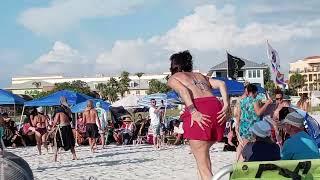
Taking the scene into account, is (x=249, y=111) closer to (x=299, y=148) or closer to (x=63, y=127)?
(x=299, y=148)

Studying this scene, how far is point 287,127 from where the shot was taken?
18.0ft

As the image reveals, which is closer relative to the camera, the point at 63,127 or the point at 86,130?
the point at 63,127

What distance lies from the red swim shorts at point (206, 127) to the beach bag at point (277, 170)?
241 cm

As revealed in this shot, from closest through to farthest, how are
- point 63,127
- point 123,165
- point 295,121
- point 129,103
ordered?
point 295,121 → point 123,165 → point 63,127 → point 129,103

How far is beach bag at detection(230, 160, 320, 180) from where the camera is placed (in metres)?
2.89

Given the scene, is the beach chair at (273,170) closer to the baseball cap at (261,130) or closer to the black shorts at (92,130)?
the baseball cap at (261,130)

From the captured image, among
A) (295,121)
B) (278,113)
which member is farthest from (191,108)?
(278,113)

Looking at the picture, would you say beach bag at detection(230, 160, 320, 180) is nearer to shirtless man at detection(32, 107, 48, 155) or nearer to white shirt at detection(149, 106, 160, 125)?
shirtless man at detection(32, 107, 48, 155)

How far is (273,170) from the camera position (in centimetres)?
292

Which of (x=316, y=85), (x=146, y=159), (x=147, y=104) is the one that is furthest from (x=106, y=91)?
(x=146, y=159)

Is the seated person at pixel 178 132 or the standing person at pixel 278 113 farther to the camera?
the seated person at pixel 178 132

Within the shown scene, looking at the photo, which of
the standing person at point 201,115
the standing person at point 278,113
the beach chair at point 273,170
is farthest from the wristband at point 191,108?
the standing person at point 278,113

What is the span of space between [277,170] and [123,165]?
9.75m

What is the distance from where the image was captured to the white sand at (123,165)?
412 inches
